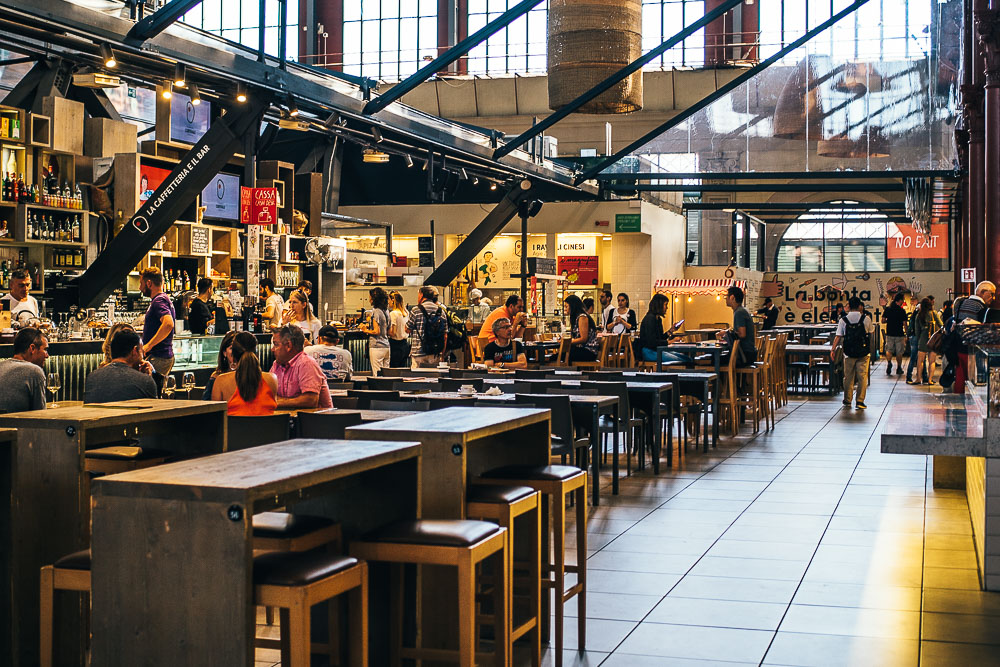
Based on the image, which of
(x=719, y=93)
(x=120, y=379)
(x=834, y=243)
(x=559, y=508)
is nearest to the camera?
(x=559, y=508)

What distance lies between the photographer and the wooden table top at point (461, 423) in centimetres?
→ 362

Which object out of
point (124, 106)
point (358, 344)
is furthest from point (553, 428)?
point (124, 106)

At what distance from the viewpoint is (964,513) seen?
7102 millimetres

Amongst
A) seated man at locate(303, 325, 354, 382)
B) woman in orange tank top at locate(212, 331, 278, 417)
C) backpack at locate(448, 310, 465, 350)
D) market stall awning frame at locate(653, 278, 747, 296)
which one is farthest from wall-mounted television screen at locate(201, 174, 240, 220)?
market stall awning frame at locate(653, 278, 747, 296)

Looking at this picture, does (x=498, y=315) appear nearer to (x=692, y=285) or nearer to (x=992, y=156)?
(x=992, y=156)

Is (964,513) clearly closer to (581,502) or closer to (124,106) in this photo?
(581,502)

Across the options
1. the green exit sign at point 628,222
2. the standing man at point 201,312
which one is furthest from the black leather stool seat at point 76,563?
the green exit sign at point 628,222

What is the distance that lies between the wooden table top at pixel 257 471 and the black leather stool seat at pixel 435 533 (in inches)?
7.7

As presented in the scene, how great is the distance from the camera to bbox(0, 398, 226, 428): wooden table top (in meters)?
3.76

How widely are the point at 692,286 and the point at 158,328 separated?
57.5 ft

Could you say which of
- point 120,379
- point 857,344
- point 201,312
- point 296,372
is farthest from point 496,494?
point 857,344

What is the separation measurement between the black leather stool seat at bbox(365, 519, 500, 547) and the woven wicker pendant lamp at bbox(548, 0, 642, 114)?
7.26 meters

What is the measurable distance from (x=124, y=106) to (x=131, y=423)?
13974mm

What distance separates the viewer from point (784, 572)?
543 centimetres
